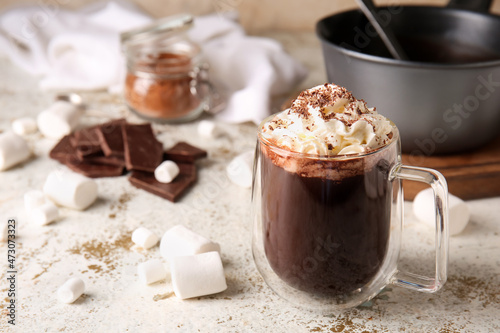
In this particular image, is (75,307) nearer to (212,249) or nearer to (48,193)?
(212,249)

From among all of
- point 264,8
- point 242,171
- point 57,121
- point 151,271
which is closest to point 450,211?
point 242,171

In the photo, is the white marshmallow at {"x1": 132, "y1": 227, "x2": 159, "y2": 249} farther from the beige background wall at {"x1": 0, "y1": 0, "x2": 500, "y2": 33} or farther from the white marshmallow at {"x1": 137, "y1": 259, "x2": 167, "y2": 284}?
the beige background wall at {"x1": 0, "y1": 0, "x2": 500, "y2": 33}

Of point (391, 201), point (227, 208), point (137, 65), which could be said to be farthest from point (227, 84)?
point (391, 201)

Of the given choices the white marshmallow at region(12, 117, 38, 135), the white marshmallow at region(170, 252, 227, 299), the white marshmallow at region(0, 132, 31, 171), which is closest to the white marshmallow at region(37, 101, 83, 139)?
the white marshmallow at region(12, 117, 38, 135)

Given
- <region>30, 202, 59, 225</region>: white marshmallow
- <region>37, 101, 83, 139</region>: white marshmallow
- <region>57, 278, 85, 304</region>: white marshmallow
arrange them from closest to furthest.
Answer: <region>57, 278, 85, 304</region>: white marshmallow < <region>30, 202, 59, 225</region>: white marshmallow < <region>37, 101, 83, 139</region>: white marshmallow

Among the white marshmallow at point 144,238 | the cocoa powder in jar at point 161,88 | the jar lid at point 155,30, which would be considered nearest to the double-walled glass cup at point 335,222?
the white marshmallow at point 144,238

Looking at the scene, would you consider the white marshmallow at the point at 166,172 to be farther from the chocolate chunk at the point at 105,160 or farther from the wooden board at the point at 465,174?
the wooden board at the point at 465,174
